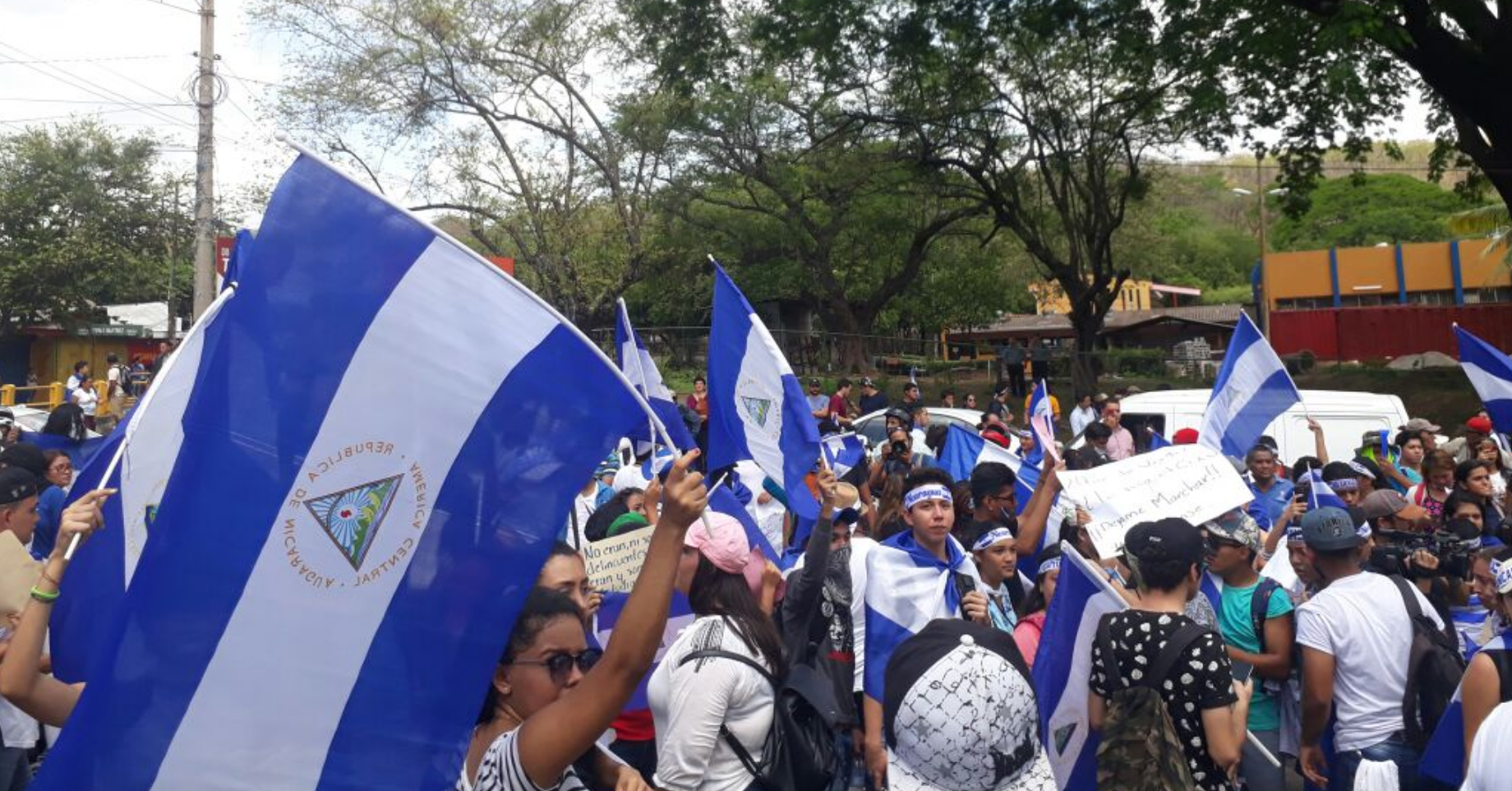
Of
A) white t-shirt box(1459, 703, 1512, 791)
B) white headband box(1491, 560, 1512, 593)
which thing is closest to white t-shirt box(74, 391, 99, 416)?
white headband box(1491, 560, 1512, 593)

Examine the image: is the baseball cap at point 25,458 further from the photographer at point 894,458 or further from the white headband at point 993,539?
the photographer at point 894,458

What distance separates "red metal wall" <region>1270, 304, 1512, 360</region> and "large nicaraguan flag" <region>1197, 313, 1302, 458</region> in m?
32.9

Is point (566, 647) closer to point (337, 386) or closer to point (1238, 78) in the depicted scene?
point (337, 386)

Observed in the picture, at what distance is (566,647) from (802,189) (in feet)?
92.7

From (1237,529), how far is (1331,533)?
0.55 m

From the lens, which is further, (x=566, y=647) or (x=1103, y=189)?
(x=1103, y=189)

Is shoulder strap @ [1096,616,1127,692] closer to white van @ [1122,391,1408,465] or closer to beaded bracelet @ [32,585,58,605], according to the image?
beaded bracelet @ [32,585,58,605]

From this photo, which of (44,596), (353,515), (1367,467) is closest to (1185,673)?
(353,515)

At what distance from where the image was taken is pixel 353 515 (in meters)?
2.86

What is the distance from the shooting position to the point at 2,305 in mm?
36938

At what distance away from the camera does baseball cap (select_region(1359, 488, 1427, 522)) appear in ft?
20.5

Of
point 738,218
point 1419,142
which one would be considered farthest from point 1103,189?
point 1419,142

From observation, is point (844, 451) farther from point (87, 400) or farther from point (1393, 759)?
point (87, 400)

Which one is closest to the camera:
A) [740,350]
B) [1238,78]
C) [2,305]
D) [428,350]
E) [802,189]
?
[428,350]
